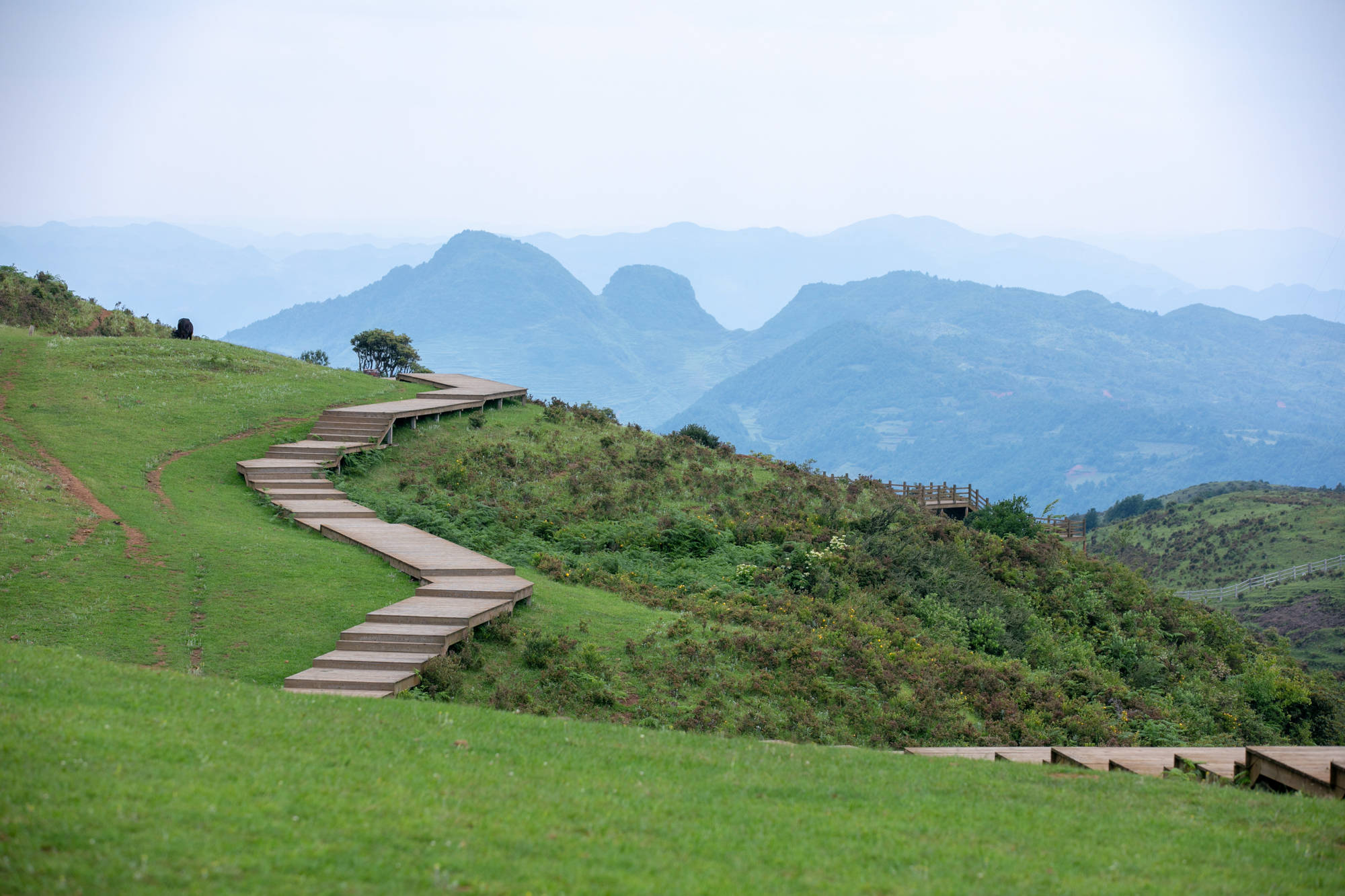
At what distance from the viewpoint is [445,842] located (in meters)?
5.95

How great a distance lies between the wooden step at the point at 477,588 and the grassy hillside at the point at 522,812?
5181 millimetres

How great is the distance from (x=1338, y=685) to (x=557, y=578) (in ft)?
84.1

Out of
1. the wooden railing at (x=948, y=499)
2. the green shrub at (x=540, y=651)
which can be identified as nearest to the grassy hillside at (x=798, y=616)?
the green shrub at (x=540, y=651)

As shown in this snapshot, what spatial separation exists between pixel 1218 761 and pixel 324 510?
18019 millimetres

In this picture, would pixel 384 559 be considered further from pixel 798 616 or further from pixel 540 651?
pixel 798 616

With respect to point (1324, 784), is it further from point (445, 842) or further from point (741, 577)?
point (741, 577)

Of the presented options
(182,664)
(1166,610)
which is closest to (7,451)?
(182,664)

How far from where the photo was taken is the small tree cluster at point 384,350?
72188 mm

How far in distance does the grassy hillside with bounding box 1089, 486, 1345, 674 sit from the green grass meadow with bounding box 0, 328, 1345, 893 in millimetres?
52469

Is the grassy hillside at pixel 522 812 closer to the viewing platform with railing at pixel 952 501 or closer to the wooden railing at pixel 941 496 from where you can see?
the wooden railing at pixel 941 496

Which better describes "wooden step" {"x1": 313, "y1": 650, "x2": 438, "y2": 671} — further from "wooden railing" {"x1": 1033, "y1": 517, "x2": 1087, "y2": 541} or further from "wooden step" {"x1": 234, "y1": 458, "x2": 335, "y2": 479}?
"wooden railing" {"x1": 1033, "y1": 517, "x2": 1087, "y2": 541}

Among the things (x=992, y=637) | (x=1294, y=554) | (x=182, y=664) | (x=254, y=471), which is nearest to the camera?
(x=182, y=664)

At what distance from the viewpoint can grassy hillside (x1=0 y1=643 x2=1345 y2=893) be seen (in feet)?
18.2

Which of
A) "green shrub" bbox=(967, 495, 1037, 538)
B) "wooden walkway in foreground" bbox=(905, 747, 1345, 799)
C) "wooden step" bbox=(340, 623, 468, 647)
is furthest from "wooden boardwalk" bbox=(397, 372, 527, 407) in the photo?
"wooden walkway in foreground" bbox=(905, 747, 1345, 799)
